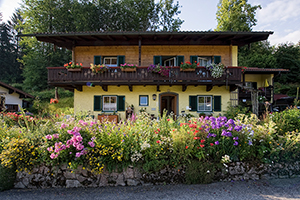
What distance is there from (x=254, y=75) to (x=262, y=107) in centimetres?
477

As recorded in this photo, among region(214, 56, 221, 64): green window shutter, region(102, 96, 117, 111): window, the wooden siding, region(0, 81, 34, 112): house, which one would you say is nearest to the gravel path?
region(102, 96, 117, 111): window

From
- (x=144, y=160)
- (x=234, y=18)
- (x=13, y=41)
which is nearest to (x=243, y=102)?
(x=144, y=160)

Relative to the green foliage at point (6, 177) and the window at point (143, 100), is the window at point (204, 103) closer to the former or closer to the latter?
the window at point (143, 100)

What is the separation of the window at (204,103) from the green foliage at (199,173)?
911 centimetres

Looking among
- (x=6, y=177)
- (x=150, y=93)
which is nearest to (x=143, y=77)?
(x=150, y=93)

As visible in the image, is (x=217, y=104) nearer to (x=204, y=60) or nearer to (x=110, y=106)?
(x=204, y=60)

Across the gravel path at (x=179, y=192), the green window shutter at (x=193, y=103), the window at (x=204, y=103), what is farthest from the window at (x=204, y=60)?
the gravel path at (x=179, y=192)

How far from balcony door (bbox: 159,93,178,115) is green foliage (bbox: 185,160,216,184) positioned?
866 cm

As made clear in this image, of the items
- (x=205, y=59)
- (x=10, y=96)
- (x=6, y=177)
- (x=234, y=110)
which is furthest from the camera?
(x=10, y=96)

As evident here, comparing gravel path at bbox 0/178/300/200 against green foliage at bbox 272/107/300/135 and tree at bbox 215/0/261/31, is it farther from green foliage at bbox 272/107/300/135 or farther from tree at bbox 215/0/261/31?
tree at bbox 215/0/261/31

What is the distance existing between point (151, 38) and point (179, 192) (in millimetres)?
10868

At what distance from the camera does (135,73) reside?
459 inches

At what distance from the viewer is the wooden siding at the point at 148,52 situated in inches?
519

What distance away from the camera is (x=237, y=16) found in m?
27.8
